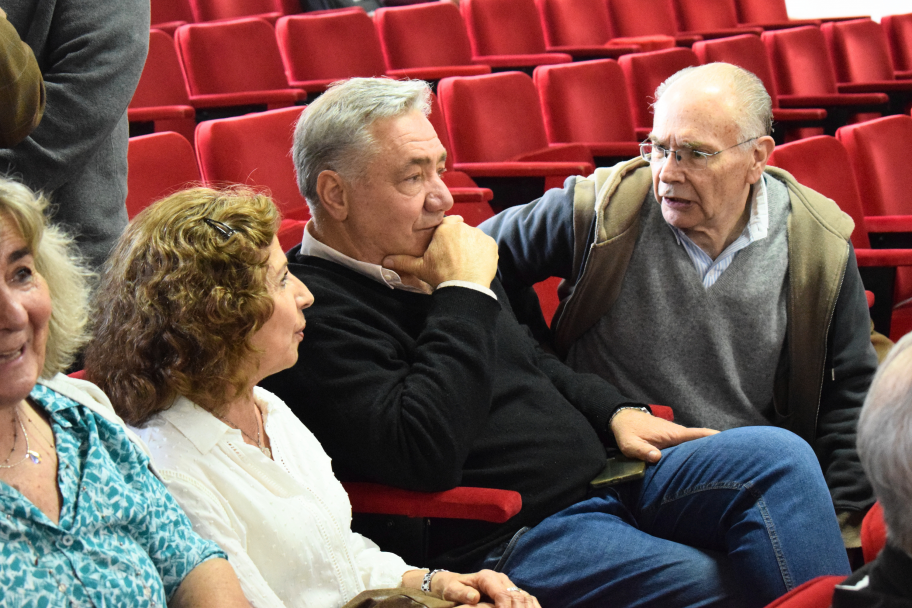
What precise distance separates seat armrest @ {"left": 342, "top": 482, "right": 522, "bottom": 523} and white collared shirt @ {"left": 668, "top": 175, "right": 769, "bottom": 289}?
521 millimetres

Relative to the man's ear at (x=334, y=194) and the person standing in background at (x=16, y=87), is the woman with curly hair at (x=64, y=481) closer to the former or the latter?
the person standing in background at (x=16, y=87)

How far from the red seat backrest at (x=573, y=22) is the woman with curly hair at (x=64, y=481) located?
3.12 metres

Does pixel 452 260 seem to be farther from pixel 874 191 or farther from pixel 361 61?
pixel 361 61

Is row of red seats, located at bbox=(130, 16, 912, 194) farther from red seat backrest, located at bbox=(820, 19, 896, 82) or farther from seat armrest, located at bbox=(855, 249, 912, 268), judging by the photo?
red seat backrest, located at bbox=(820, 19, 896, 82)

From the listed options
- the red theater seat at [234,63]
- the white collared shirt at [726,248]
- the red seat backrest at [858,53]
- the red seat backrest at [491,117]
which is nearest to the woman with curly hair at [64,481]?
the white collared shirt at [726,248]

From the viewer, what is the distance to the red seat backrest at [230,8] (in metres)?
3.07

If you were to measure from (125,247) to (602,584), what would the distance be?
1.97ft

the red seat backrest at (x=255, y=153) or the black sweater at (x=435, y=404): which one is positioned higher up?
the red seat backrest at (x=255, y=153)

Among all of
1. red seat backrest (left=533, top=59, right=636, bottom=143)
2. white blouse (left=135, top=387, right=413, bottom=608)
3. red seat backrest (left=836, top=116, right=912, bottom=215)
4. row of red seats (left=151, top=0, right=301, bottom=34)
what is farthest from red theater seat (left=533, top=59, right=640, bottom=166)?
white blouse (left=135, top=387, right=413, bottom=608)

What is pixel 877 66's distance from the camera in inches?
154

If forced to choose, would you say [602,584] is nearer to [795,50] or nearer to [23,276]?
[23,276]

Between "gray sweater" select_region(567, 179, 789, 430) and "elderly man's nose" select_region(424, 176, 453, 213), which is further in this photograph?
"gray sweater" select_region(567, 179, 789, 430)

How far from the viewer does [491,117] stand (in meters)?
2.21

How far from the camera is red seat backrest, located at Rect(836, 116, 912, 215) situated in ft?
6.94
